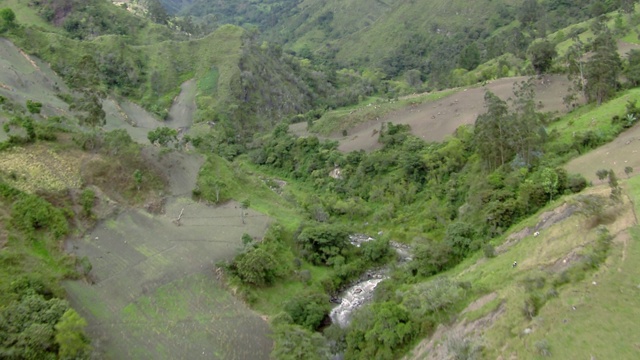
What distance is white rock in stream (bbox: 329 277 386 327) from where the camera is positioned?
1588 inches

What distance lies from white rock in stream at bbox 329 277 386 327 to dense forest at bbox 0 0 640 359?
1257 mm

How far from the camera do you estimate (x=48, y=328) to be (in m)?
30.8

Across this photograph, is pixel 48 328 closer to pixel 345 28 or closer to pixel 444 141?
pixel 444 141

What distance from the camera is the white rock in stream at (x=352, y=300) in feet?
132

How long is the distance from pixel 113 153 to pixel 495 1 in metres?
115

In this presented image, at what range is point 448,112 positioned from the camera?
227ft

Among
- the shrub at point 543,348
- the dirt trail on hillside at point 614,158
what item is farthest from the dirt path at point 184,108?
the shrub at point 543,348

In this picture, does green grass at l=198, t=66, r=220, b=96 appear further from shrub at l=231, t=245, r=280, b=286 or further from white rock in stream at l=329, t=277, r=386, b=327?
white rock in stream at l=329, t=277, r=386, b=327

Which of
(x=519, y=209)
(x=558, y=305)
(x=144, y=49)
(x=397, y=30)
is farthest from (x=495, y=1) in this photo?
(x=558, y=305)

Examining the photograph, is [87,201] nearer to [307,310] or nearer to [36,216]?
[36,216]

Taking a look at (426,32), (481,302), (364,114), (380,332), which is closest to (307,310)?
(380,332)

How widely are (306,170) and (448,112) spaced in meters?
20.1

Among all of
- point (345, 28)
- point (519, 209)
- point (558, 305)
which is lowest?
point (345, 28)

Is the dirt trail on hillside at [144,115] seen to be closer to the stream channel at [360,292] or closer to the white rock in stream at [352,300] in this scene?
the stream channel at [360,292]
